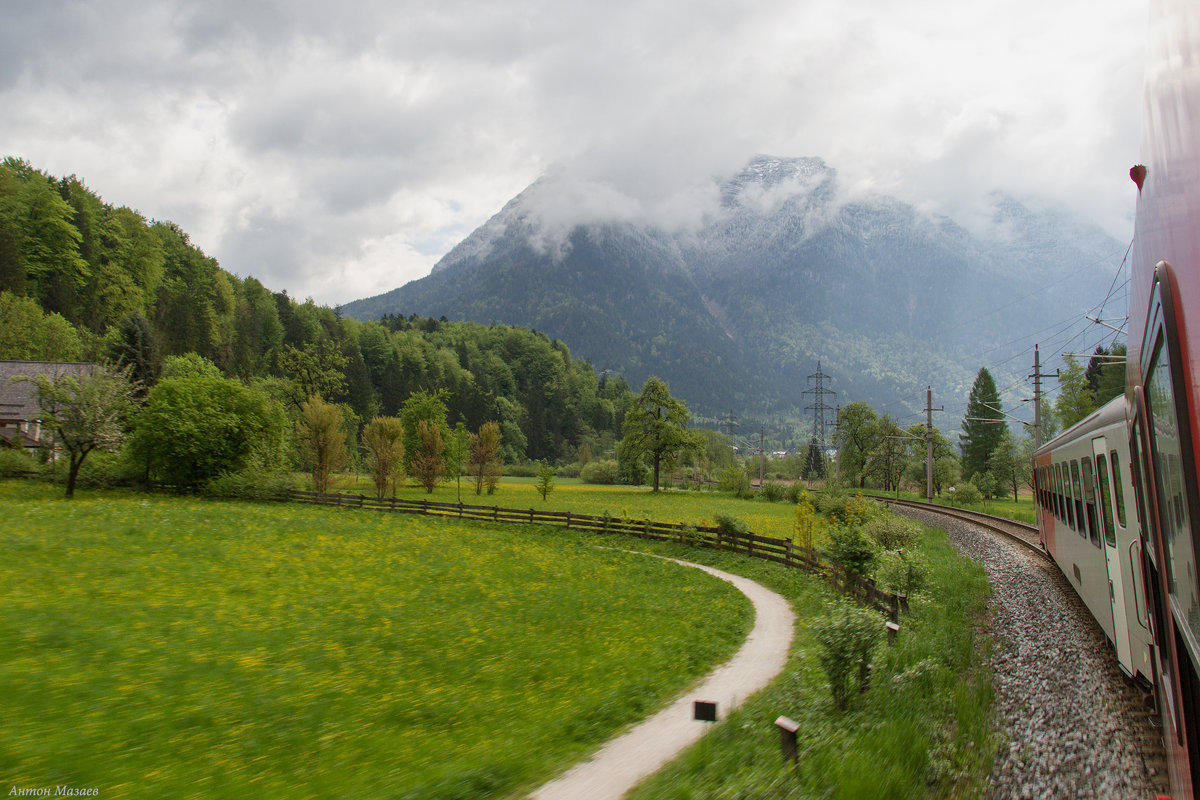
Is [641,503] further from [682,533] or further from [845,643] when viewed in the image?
[845,643]

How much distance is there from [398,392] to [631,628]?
101040 mm

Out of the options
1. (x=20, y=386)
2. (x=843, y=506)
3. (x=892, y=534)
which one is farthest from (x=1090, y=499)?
(x=20, y=386)

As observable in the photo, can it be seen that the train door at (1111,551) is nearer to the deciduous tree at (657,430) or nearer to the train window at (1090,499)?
the train window at (1090,499)

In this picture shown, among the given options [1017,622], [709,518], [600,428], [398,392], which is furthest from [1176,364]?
[600,428]

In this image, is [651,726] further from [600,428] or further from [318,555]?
[600,428]

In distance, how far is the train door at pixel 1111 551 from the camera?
8109 millimetres

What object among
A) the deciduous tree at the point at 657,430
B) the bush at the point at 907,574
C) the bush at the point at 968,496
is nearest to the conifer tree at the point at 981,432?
the bush at the point at 968,496

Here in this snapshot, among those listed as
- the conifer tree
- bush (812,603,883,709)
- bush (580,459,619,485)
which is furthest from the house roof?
the conifer tree

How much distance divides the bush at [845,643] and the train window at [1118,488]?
3.06m

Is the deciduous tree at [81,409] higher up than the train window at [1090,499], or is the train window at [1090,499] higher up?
the deciduous tree at [81,409]

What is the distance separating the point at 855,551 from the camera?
17.6 m

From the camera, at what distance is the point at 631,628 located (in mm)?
15359

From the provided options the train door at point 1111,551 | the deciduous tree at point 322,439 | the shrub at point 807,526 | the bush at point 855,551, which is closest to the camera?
the train door at point 1111,551

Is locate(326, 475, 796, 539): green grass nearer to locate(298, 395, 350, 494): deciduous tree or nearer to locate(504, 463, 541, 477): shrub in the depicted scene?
locate(298, 395, 350, 494): deciduous tree
